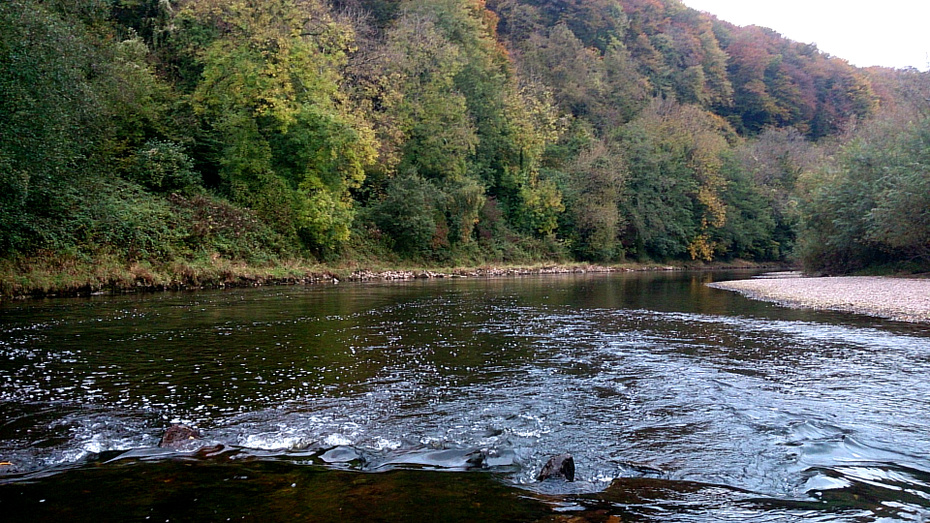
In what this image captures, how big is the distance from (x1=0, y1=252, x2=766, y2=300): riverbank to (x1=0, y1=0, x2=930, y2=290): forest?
12.6 inches

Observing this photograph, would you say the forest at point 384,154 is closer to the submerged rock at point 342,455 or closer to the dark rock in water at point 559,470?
the submerged rock at point 342,455

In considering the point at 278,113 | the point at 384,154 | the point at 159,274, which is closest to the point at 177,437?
the point at 159,274

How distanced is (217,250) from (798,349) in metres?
25.9

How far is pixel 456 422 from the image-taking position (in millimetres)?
7879

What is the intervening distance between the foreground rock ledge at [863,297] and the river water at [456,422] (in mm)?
4892

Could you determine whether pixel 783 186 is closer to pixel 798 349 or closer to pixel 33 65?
pixel 798 349

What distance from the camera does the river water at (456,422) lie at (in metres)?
5.46

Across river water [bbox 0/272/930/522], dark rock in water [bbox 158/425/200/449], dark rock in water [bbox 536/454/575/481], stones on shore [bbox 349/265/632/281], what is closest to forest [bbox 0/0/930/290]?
stones on shore [bbox 349/265/632/281]

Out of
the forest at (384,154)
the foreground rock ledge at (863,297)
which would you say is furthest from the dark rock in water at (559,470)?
the forest at (384,154)

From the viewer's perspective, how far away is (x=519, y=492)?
5707mm

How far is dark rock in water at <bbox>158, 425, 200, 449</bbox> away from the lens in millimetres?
6746

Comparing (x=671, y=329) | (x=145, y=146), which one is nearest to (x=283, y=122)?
(x=145, y=146)

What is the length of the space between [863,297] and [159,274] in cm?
2781

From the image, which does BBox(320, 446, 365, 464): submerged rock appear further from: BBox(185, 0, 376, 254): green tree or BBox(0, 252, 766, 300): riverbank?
BBox(185, 0, 376, 254): green tree
